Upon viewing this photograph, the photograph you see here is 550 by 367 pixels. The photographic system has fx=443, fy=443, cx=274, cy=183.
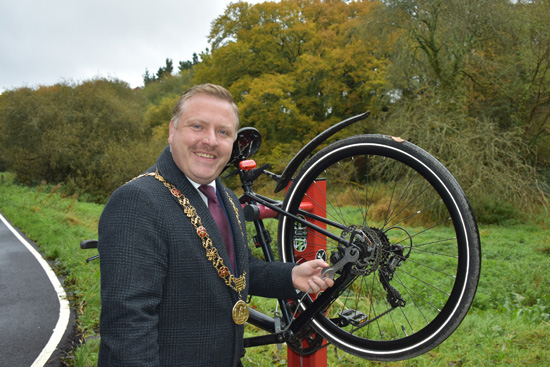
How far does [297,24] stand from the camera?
25.5 m

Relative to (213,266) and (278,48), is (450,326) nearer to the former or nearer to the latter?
(213,266)

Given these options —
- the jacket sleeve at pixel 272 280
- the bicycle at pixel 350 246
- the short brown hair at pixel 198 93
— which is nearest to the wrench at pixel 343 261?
the bicycle at pixel 350 246

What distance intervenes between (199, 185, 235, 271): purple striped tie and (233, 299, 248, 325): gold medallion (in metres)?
0.16

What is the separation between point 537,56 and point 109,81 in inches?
979

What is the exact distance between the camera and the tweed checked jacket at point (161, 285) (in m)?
1.53

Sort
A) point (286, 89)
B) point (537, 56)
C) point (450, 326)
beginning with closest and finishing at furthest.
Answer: point (450, 326) → point (537, 56) → point (286, 89)

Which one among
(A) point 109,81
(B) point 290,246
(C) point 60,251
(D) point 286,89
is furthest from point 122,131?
(B) point 290,246

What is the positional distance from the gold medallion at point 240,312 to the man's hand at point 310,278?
1.33ft

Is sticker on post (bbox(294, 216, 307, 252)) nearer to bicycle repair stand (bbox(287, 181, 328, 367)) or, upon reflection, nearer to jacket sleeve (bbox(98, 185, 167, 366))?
bicycle repair stand (bbox(287, 181, 328, 367))

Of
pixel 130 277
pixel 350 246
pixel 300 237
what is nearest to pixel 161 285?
pixel 130 277

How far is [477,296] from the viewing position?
7.48 meters

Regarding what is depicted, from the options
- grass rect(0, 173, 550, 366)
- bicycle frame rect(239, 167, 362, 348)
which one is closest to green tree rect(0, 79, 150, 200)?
grass rect(0, 173, 550, 366)

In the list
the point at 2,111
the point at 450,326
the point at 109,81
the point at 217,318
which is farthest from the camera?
the point at 109,81

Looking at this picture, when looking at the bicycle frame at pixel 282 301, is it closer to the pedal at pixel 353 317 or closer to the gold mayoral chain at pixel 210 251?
the pedal at pixel 353 317
